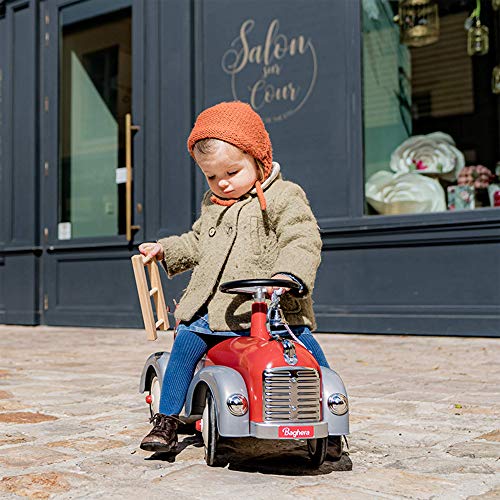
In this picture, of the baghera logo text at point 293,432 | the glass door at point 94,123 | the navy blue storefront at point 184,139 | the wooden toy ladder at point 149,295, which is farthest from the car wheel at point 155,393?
the glass door at point 94,123

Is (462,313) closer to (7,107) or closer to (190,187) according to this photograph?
(190,187)

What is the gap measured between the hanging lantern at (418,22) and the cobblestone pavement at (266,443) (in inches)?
139

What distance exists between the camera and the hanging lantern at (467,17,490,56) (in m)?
7.13

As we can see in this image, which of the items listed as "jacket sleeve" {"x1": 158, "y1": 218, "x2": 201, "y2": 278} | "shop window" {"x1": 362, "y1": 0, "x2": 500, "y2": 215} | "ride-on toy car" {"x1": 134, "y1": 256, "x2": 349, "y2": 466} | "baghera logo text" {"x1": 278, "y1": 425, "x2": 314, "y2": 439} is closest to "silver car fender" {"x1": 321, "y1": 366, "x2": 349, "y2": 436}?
"ride-on toy car" {"x1": 134, "y1": 256, "x2": 349, "y2": 466}

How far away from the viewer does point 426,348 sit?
19.4 ft

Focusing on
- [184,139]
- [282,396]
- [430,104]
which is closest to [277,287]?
[282,396]

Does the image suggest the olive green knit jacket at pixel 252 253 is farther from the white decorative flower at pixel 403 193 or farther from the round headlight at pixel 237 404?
the white decorative flower at pixel 403 193

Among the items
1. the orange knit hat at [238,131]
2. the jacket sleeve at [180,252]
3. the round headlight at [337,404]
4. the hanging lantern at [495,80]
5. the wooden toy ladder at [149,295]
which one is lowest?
the round headlight at [337,404]

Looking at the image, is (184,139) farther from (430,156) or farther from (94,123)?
(430,156)

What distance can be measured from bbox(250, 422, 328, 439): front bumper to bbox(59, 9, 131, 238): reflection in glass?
659 cm

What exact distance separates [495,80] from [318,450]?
5609 mm

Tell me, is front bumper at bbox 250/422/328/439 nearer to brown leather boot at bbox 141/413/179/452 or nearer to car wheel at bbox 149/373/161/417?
brown leather boot at bbox 141/413/179/452

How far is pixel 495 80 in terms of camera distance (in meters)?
7.12

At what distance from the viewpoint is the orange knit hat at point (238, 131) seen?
2672 millimetres
